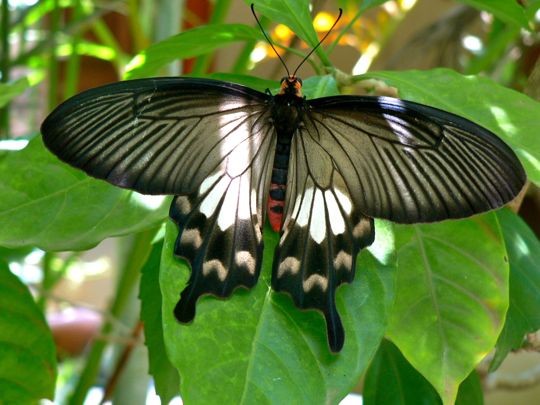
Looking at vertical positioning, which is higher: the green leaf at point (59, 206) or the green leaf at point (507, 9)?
the green leaf at point (507, 9)

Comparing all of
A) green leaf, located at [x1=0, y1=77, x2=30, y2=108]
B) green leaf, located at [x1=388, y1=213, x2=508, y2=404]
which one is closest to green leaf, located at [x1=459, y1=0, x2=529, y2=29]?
green leaf, located at [x1=388, y1=213, x2=508, y2=404]

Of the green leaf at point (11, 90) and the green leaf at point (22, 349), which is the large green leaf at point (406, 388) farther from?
the green leaf at point (11, 90)

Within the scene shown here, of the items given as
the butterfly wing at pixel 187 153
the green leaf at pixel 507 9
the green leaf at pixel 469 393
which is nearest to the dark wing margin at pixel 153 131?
the butterfly wing at pixel 187 153

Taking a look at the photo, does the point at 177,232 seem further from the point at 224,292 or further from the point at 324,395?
the point at 324,395

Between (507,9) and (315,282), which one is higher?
(507,9)

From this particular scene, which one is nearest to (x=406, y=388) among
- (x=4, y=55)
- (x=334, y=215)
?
(x=334, y=215)

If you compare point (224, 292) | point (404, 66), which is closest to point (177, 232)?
point (224, 292)

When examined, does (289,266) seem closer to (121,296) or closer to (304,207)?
(304,207)
